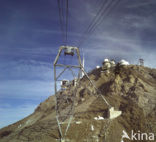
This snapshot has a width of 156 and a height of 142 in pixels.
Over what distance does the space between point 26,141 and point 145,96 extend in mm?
28623

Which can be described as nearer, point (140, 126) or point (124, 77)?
point (140, 126)

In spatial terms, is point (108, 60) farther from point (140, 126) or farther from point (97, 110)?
point (140, 126)

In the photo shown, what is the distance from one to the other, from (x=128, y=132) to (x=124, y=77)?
81.5 ft

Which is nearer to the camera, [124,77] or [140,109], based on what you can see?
[140,109]

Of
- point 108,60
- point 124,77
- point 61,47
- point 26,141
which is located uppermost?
point 108,60

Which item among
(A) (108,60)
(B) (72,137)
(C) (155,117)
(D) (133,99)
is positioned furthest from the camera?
(A) (108,60)

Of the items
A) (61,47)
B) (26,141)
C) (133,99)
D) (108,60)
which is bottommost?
(26,141)

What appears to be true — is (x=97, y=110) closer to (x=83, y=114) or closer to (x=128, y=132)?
(x=83, y=114)

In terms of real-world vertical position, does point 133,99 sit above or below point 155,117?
above

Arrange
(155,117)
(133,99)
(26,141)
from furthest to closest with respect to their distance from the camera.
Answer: (133,99) < (155,117) < (26,141)

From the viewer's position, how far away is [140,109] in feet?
93.5

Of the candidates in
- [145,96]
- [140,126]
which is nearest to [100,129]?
[140,126]

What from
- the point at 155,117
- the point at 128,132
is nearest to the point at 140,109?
the point at 155,117

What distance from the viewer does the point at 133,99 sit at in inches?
1304
